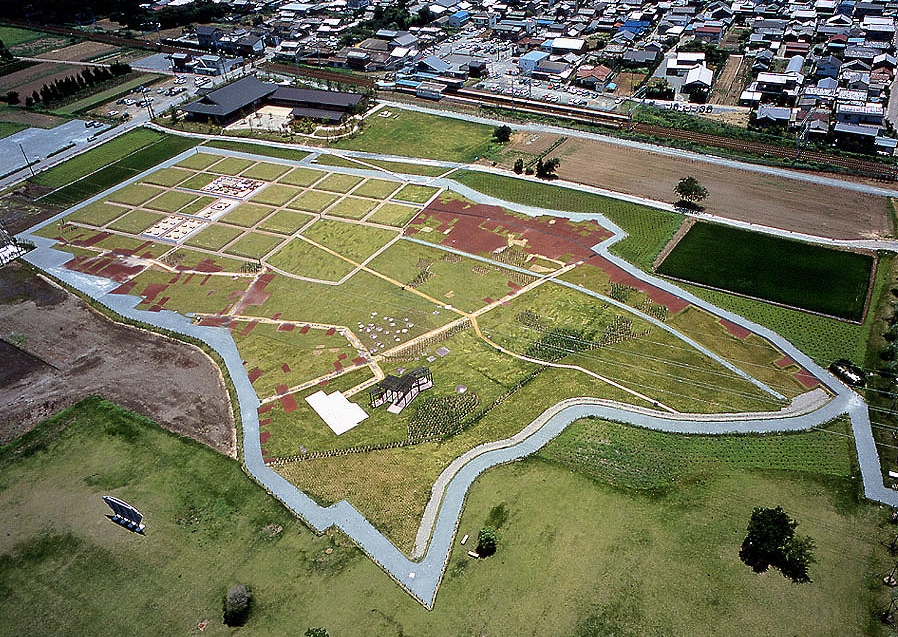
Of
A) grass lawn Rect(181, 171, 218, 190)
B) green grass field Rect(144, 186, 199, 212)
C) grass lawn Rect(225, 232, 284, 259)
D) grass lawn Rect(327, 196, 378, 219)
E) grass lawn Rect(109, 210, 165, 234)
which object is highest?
grass lawn Rect(181, 171, 218, 190)

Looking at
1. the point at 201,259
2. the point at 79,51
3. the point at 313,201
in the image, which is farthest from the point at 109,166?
the point at 79,51

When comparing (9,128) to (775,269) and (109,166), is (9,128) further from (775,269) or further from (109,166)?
(775,269)

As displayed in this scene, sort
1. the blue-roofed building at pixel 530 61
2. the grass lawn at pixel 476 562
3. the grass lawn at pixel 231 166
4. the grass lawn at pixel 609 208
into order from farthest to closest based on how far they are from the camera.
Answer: the blue-roofed building at pixel 530 61 < the grass lawn at pixel 231 166 < the grass lawn at pixel 609 208 < the grass lawn at pixel 476 562

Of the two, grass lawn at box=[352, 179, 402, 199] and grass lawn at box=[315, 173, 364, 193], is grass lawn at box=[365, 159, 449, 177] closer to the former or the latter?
grass lawn at box=[352, 179, 402, 199]

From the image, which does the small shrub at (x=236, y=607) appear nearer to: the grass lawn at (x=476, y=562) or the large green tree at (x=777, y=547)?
the grass lawn at (x=476, y=562)

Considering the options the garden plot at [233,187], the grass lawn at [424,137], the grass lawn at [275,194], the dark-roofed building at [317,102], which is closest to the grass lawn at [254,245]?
the grass lawn at [275,194]

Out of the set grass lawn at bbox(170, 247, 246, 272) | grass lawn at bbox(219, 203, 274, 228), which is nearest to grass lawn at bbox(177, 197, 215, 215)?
grass lawn at bbox(219, 203, 274, 228)

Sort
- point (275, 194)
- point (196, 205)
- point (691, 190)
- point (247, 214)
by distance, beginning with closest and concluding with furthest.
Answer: point (691, 190) < point (247, 214) < point (196, 205) < point (275, 194)
